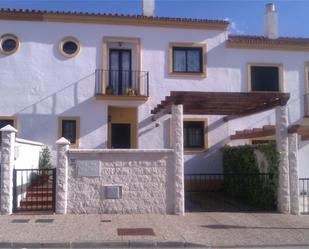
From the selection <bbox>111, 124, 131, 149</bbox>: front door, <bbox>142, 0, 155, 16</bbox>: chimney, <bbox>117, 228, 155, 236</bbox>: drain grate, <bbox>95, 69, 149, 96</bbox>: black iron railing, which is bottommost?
<bbox>117, 228, 155, 236</bbox>: drain grate

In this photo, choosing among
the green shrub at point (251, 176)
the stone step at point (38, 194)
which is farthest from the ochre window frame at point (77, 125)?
the green shrub at point (251, 176)

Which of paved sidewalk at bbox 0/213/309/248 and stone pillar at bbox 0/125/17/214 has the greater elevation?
stone pillar at bbox 0/125/17/214

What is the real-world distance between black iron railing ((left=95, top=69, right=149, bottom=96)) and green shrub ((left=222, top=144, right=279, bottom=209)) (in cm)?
444

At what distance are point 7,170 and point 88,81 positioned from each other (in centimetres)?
715

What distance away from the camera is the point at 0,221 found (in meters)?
11.6

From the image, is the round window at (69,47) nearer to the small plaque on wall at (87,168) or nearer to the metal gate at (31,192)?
the metal gate at (31,192)

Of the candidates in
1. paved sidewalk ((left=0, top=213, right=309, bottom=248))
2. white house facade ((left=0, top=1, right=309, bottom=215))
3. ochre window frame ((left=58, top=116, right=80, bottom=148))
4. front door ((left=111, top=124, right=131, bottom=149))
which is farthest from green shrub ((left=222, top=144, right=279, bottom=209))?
ochre window frame ((left=58, top=116, right=80, bottom=148))

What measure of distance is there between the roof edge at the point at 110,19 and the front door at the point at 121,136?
4.50m

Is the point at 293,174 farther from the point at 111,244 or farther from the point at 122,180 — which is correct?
the point at 111,244

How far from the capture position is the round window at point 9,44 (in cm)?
1869

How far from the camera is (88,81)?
19000 mm

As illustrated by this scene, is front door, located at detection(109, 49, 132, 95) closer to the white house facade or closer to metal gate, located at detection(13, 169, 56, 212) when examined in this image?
the white house facade

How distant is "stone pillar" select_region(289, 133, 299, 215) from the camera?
13.8 m

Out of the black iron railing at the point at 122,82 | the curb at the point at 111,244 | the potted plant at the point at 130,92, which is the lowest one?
the curb at the point at 111,244
